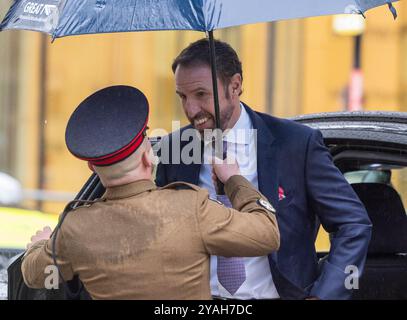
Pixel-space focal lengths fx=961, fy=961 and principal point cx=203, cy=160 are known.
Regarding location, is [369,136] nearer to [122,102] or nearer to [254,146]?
[254,146]

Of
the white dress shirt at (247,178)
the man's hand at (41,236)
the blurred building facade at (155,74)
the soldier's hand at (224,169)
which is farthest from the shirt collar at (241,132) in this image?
the blurred building facade at (155,74)

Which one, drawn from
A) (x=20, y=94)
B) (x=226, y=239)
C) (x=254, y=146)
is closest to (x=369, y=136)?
(x=254, y=146)

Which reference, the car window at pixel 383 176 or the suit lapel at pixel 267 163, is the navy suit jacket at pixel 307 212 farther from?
the car window at pixel 383 176

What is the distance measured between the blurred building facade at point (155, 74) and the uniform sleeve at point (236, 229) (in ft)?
36.7

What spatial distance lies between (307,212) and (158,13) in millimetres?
862

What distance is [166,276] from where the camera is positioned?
9.05 ft

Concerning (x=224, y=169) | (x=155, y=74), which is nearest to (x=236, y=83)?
(x=224, y=169)

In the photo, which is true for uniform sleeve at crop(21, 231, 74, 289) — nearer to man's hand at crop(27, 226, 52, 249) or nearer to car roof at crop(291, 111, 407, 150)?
man's hand at crop(27, 226, 52, 249)

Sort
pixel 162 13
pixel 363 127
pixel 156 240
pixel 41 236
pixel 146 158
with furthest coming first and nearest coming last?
pixel 363 127, pixel 41 236, pixel 162 13, pixel 146 158, pixel 156 240

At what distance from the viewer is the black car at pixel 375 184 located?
12.3ft

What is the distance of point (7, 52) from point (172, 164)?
1166cm

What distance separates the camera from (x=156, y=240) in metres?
2.76

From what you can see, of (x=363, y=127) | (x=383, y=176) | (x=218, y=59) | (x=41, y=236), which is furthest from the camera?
(x=383, y=176)

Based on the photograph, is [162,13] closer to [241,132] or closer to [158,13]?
[158,13]
